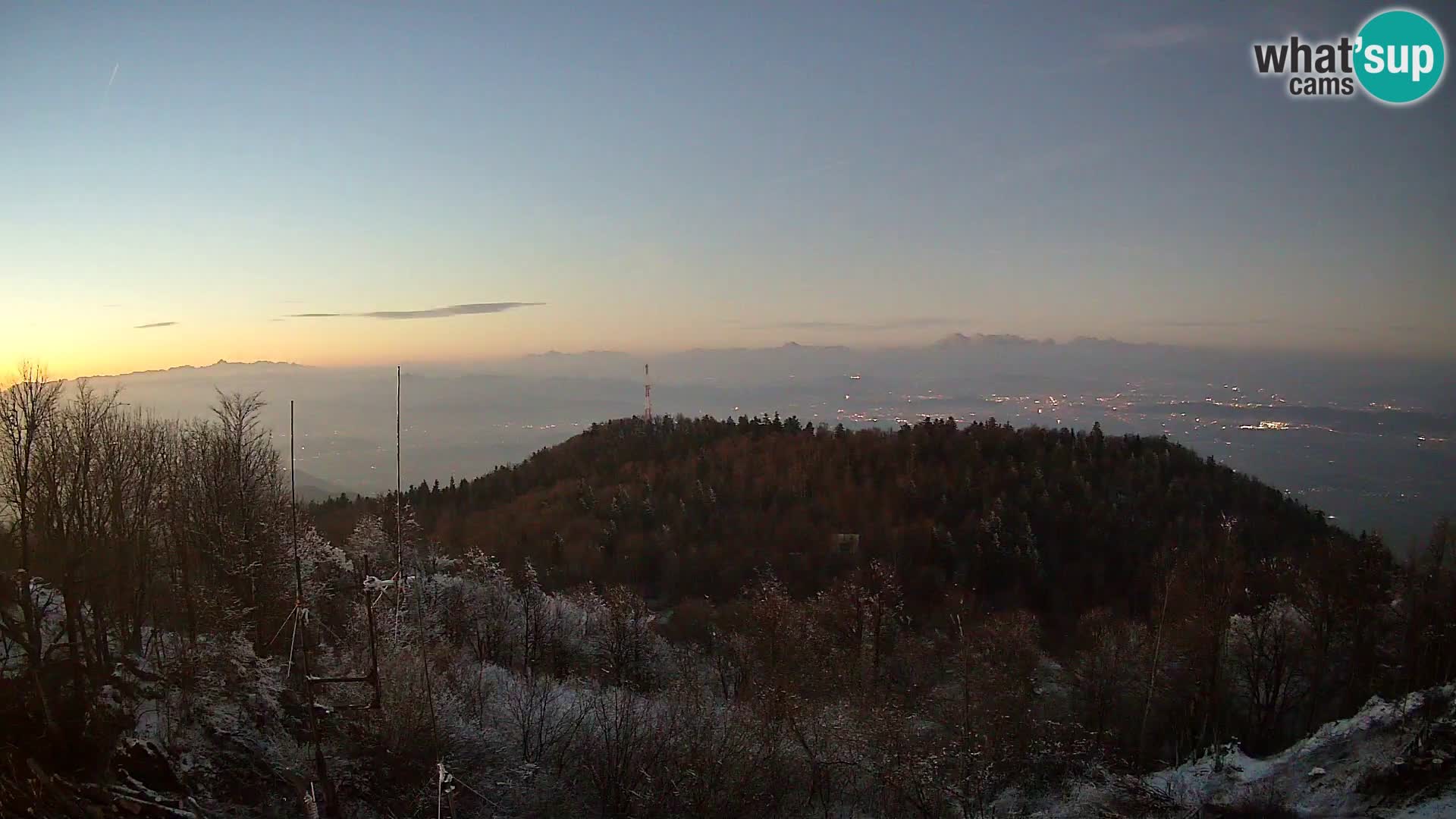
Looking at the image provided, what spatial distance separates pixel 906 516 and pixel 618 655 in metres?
37.6

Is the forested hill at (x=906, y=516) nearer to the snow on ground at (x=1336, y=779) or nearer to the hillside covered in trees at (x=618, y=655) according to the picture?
the hillside covered in trees at (x=618, y=655)

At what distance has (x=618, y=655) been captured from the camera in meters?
38.6

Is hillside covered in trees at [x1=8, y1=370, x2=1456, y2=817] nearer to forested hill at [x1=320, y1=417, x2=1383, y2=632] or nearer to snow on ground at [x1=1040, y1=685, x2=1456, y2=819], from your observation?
snow on ground at [x1=1040, y1=685, x2=1456, y2=819]

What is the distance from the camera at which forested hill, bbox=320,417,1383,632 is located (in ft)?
194

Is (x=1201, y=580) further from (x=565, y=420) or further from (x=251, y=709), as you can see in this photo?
(x=565, y=420)

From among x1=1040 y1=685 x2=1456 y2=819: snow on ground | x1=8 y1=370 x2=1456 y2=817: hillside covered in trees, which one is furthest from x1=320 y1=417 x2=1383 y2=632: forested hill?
x1=1040 y1=685 x2=1456 y2=819: snow on ground

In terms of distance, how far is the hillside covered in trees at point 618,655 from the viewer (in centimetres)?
1684

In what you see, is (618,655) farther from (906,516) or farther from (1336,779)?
(906,516)

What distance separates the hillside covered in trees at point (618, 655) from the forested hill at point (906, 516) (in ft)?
1.89

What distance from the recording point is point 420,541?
55188mm

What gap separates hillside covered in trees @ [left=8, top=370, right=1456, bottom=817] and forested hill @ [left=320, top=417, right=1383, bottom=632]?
58 cm

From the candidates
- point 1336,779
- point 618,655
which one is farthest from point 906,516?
point 1336,779

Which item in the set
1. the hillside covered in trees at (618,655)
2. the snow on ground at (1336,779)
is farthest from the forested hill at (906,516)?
the snow on ground at (1336,779)

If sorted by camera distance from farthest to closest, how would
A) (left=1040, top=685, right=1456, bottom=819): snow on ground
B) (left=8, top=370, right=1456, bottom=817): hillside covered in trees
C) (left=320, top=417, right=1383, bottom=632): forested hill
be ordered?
(left=320, top=417, right=1383, bottom=632): forested hill → (left=8, top=370, right=1456, bottom=817): hillside covered in trees → (left=1040, top=685, right=1456, bottom=819): snow on ground
